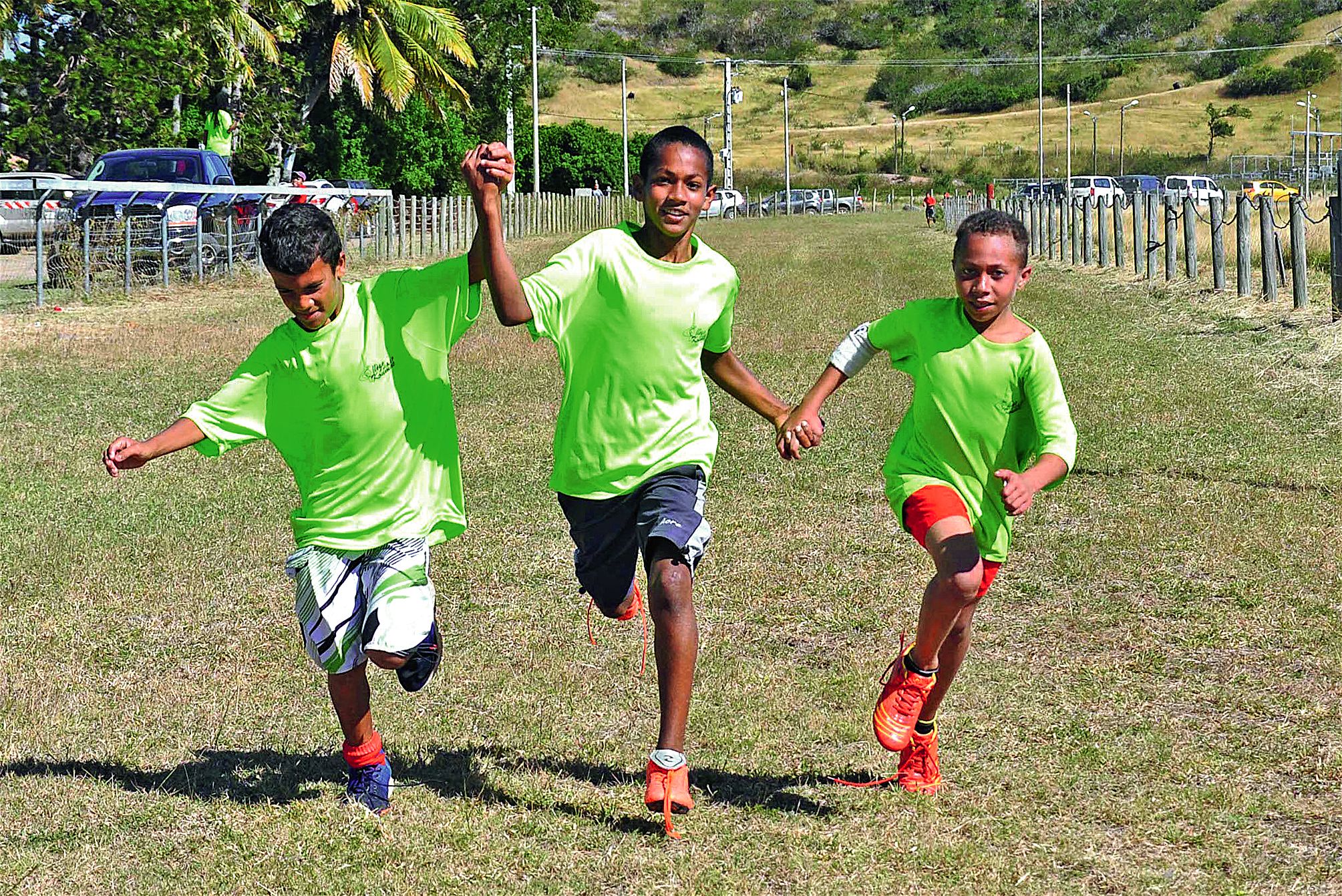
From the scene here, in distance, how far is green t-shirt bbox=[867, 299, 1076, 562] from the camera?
14.5 ft

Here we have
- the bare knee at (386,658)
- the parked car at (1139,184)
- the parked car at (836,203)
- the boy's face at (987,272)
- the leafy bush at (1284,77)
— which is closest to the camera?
the bare knee at (386,658)

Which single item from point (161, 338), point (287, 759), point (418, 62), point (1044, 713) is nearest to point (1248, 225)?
point (161, 338)

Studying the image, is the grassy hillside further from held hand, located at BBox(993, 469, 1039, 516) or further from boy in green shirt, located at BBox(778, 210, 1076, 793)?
held hand, located at BBox(993, 469, 1039, 516)

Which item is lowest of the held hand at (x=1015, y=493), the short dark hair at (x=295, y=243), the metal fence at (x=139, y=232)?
the held hand at (x=1015, y=493)

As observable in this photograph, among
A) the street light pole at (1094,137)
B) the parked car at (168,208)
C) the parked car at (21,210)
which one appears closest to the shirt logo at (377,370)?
the parked car at (168,208)

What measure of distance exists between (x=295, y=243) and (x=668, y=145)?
103 centimetres

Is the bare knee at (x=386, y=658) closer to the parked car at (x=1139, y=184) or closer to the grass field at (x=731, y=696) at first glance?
the grass field at (x=731, y=696)

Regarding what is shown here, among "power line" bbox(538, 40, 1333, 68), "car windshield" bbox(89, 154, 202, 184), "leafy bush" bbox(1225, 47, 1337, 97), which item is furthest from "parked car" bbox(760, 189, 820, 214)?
"leafy bush" bbox(1225, 47, 1337, 97)

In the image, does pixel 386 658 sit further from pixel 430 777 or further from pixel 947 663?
pixel 947 663

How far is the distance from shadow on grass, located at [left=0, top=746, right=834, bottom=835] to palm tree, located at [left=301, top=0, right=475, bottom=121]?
35.2 meters

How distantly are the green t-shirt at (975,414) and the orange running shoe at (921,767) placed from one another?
551mm

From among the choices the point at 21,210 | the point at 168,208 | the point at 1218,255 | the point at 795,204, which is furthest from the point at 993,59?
the point at 1218,255

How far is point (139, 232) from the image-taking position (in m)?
23.2

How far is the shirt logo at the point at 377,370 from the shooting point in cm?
434
